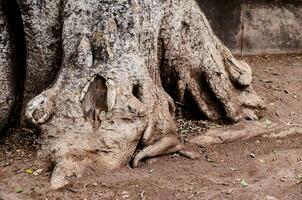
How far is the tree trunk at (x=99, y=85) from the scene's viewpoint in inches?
149

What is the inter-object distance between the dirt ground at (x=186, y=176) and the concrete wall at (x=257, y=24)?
281cm

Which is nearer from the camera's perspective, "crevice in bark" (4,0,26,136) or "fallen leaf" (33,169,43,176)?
"fallen leaf" (33,169,43,176)

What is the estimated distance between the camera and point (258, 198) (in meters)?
3.68

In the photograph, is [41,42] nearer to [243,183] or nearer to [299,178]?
[243,183]

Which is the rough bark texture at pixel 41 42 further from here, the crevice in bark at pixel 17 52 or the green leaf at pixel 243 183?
the green leaf at pixel 243 183

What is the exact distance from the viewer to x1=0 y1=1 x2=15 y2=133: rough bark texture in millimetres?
4125

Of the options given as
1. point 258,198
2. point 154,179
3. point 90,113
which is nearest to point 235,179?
point 258,198

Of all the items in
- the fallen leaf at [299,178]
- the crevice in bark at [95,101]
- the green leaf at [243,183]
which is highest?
the crevice in bark at [95,101]

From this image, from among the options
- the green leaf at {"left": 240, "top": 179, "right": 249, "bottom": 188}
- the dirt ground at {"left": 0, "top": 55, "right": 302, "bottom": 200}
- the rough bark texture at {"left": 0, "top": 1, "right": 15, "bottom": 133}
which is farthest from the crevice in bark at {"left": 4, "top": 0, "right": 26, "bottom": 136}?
the green leaf at {"left": 240, "top": 179, "right": 249, "bottom": 188}

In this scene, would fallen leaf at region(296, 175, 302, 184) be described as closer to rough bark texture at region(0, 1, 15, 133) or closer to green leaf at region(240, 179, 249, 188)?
green leaf at region(240, 179, 249, 188)

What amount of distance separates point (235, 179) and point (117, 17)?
4.37ft

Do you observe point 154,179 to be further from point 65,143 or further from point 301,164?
point 301,164

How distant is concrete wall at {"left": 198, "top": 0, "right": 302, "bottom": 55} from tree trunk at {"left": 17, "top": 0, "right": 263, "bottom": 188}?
2.95m

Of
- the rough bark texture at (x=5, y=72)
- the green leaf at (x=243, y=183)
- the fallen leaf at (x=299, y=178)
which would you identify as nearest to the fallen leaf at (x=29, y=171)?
the rough bark texture at (x=5, y=72)
